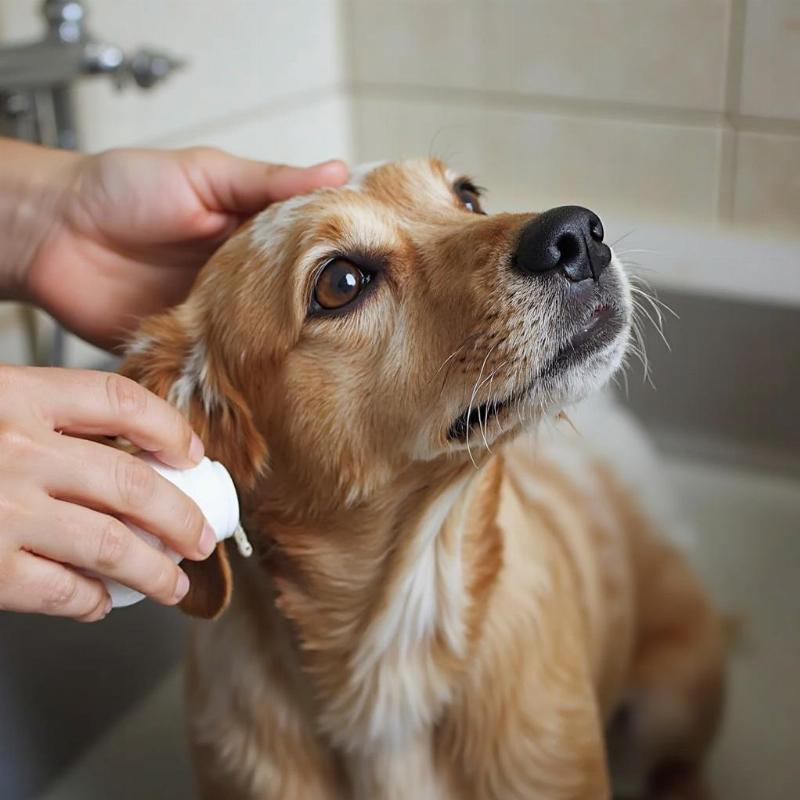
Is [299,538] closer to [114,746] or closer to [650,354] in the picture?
[114,746]

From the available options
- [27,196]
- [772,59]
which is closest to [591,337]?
[27,196]

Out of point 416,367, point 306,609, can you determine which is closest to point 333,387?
point 416,367

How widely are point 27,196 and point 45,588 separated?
0.58 m

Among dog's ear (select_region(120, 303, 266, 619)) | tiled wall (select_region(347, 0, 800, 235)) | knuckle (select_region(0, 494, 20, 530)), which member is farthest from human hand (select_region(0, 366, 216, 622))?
tiled wall (select_region(347, 0, 800, 235))

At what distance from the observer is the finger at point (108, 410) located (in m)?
0.75

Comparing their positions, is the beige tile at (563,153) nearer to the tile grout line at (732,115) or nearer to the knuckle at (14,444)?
the tile grout line at (732,115)

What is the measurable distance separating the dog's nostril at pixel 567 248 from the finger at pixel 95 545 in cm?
35

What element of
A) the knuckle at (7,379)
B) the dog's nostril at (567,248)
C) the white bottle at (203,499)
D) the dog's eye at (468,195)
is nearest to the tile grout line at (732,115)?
the dog's eye at (468,195)

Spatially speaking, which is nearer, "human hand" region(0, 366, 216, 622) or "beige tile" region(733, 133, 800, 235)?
"human hand" region(0, 366, 216, 622)

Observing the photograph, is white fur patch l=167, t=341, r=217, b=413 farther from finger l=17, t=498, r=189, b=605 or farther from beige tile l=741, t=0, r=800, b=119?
beige tile l=741, t=0, r=800, b=119

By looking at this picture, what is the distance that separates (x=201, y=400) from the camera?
0.96 meters

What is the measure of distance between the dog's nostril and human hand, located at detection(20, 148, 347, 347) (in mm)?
335

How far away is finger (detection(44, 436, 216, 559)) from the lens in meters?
0.74

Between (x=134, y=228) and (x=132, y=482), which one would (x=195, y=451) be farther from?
(x=134, y=228)
